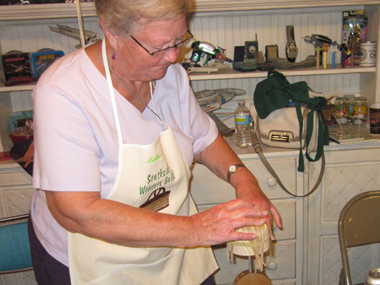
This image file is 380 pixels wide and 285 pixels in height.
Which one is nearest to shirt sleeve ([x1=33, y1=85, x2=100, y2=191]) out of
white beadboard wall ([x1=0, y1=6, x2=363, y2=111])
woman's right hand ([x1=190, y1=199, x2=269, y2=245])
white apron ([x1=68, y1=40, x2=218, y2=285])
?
white apron ([x1=68, y1=40, x2=218, y2=285])

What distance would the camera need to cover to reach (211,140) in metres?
1.28

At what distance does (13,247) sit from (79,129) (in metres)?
0.72

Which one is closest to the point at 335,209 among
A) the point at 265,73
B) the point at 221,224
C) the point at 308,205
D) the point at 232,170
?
the point at 308,205

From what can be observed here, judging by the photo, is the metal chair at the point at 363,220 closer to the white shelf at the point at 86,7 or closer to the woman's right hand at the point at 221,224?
the woman's right hand at the point at 221,224

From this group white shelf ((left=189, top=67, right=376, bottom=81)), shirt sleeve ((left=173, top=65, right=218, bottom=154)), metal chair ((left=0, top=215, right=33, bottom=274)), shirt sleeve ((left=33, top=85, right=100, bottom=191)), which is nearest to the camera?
shirt sleeve ((left=33, top=85, right=100, bottom=191))

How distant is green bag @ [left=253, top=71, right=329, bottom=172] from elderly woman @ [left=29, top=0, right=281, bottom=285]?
2.29 ft

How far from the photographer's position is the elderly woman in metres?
0.88

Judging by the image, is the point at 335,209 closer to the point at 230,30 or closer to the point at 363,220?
the point at 363,220

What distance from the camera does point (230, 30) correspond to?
2.28 meters

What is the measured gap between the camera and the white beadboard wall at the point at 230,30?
87.7 inches

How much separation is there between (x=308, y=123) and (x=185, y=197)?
2.92ft

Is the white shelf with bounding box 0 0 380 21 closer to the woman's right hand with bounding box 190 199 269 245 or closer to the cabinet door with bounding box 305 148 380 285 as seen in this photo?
the cabinet door with bounding box 305 148 380 285

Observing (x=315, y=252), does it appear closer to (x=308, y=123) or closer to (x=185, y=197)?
(x=308, y=123)

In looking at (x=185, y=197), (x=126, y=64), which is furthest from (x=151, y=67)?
(x=185, y=197)
